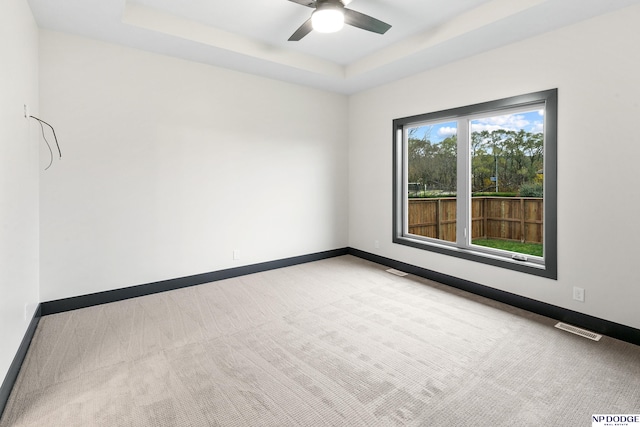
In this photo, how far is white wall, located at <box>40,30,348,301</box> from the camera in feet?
10.2

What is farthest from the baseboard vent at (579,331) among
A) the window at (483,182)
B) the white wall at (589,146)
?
the window at (483,182)

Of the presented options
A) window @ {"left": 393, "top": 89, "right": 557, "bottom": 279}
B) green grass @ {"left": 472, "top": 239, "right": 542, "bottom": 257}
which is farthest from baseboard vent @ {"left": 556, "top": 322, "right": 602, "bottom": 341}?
green grass @ {"left": 472, "top": 239, "right": 542, "bottom": 257}

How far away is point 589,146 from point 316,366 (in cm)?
284

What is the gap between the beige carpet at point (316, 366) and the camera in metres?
1.78

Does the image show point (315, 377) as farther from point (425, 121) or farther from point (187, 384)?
point (425, 121)

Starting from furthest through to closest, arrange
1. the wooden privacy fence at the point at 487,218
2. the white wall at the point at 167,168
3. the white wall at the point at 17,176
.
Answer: the wooden privacy fence at the point at 487,218 < the white wall at the point at 167,168 < the white wall at the point at 17,176

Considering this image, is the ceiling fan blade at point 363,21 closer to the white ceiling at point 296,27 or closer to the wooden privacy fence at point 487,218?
the white ceiling at point 296,27

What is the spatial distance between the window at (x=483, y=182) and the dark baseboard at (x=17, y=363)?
394 cm

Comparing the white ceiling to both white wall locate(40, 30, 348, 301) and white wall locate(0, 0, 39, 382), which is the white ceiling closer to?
white wall locate(40, 30, 348, 301)

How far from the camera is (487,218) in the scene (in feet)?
12.4

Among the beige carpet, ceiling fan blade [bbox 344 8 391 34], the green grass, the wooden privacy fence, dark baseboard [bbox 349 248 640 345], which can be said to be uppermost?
ceiling fan blade [bbox 344 8 391 34]

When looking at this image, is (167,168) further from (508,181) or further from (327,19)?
(508,181)

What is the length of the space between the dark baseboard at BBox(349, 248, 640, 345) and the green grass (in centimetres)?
48

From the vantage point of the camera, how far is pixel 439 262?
13.2ft
